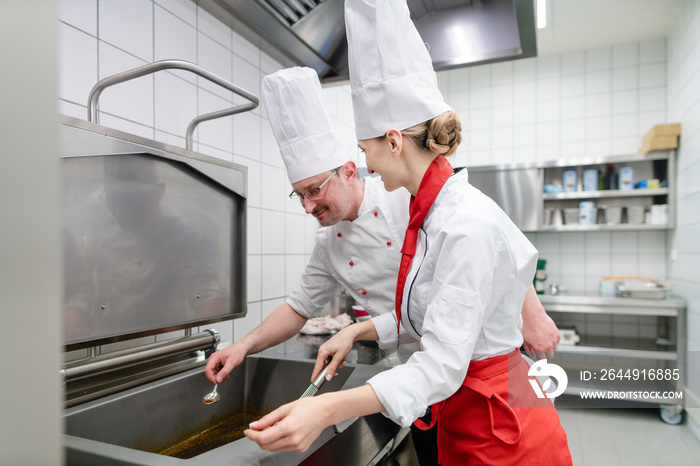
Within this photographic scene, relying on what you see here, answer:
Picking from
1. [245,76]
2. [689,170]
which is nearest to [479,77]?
[689,170]

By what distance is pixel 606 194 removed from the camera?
3.53 metres

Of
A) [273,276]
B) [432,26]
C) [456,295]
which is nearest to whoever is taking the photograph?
[456,295]

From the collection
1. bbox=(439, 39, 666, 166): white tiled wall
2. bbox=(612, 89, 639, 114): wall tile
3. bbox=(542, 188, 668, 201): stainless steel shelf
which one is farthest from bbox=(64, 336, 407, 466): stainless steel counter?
bbox=(612, 89, 639, 114): wall tile

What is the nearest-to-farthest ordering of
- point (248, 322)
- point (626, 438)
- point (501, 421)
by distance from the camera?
point (501, 421), point (248, 322), point (626, 438)

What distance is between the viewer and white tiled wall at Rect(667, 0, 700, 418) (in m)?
2.88

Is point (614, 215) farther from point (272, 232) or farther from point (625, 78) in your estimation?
point (272, 232)

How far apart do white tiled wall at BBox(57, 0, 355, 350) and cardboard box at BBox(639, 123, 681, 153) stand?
2.79m

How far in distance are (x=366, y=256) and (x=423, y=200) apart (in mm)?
563

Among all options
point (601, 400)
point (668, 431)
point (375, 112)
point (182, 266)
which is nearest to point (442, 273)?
point (375, 112)

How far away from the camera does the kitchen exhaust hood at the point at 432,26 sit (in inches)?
58.4

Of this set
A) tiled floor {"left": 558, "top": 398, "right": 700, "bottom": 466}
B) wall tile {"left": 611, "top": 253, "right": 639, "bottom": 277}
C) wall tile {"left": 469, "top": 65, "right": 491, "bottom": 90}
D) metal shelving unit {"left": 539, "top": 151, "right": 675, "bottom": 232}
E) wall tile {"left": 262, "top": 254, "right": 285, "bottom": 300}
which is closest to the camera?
wall tile {"left": 262, "top": 254, "right": 285, "bottom": 300}

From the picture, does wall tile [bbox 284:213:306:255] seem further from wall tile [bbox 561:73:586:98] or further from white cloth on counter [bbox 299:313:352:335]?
wall tile [bbox 561:73:586:98]

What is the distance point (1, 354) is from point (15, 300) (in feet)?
0.08

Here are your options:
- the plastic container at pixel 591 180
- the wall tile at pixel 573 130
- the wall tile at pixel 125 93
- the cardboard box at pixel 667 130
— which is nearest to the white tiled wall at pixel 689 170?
the cardboard box at pixel 667 130
